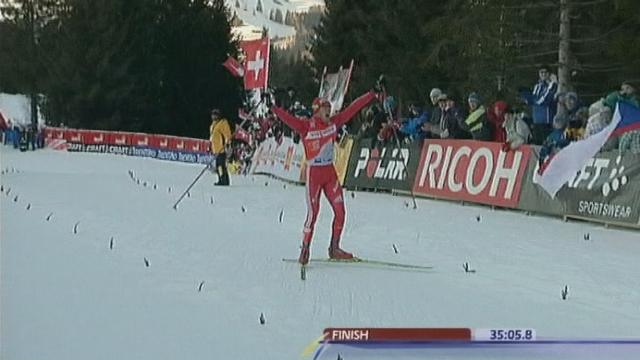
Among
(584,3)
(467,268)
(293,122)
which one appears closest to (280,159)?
(584,3)

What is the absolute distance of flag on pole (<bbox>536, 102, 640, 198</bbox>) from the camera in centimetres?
1487

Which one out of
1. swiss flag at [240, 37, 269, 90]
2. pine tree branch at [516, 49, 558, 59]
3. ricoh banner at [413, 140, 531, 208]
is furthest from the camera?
swiss flag at [240, 37, 269, 90]

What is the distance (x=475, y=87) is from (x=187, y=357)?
2673cm

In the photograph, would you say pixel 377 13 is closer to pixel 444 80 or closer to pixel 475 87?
pixel 444 80

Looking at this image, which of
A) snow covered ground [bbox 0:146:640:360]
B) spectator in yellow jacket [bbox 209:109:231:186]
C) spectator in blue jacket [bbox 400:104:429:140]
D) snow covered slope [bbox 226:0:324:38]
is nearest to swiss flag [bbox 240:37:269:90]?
spectator in yellow jacket [bbox 209:109:231:186]

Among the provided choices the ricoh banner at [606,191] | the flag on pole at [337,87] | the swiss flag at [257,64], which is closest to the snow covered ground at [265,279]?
the ricoh banner at [606,191]

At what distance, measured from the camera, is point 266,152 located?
2936 cm

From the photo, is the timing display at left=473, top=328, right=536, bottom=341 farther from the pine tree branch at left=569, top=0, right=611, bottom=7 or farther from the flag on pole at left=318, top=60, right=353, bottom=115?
the pine tree branch at left=569, top=0, right=611, bottom=7

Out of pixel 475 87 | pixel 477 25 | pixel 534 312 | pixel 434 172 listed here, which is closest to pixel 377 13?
pixel 475 87

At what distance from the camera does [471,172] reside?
18.3m

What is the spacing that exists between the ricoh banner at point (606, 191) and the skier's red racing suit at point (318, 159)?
549cm

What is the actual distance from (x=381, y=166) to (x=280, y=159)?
6680 millimetres

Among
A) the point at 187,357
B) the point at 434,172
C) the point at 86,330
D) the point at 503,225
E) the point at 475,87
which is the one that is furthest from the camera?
the point at 475,87

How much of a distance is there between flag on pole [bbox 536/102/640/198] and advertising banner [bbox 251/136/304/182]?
10685 millimetres
